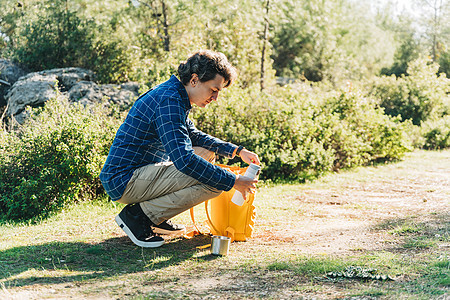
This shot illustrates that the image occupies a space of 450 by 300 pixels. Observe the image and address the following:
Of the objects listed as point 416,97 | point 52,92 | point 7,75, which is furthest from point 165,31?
point 416,97

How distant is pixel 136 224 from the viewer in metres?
3.71

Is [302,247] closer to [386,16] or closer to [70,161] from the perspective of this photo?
[70,161]

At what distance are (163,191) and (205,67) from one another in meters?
1.03

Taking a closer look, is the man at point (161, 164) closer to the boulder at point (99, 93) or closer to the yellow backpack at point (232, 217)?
the yellow backpack at point (232, 217)

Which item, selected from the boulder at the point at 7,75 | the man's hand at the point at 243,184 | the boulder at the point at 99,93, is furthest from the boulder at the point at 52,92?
the man's hand at the point at 243,184

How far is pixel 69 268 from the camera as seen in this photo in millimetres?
3285

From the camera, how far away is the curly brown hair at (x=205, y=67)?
354 centimetres

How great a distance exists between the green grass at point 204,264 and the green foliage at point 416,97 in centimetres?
884

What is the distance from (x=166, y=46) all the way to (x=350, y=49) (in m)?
14.0

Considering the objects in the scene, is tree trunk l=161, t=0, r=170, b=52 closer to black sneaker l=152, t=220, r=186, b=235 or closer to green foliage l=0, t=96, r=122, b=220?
green foliage l=0, t=96, r=122, b=220

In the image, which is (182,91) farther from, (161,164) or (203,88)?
(161,164)

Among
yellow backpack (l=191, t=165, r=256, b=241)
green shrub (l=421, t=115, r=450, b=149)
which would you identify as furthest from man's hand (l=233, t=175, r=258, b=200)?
green shrub (l=421, t=115, r=450, b=149)

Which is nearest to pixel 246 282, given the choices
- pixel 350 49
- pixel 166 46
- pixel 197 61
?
pixel 197 61

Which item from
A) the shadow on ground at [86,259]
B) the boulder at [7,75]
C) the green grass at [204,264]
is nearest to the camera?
the green grass at [204,264]
